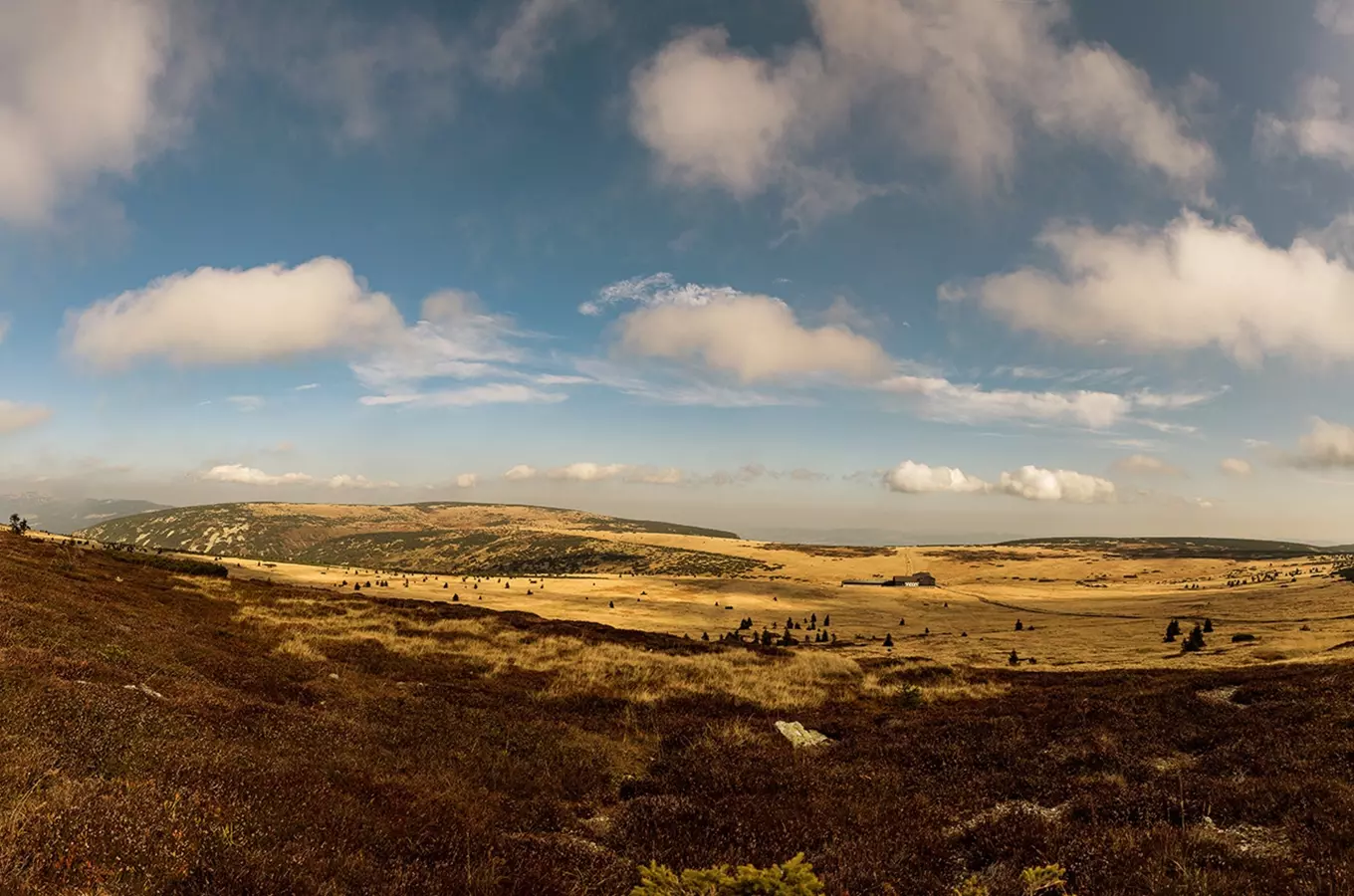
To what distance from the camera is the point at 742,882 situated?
561 cm

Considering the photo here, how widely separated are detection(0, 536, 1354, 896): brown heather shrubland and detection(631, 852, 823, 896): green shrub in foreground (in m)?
1.55

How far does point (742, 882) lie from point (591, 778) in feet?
27.9

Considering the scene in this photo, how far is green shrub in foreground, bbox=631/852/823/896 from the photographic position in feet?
17.5

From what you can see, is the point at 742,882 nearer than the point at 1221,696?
Yes

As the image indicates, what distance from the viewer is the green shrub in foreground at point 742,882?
5.32 metres

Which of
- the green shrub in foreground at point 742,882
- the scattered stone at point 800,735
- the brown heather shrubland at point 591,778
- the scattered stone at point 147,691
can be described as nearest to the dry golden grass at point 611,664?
the brown heather shrubland at point 591,778

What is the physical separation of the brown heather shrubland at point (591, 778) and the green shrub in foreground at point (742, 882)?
155cm

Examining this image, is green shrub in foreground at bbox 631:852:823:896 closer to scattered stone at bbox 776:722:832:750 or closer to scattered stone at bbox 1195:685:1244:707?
scattered stone at bbox 776:722:832:750

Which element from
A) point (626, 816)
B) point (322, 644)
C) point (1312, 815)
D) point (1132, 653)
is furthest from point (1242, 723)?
point (322, 644)

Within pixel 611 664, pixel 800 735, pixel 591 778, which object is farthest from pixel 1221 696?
pixel 611 664

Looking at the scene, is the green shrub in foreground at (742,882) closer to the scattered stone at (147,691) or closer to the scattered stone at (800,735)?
the scattered stone at (800,735)

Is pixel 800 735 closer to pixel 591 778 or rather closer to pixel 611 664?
pixel 591 778

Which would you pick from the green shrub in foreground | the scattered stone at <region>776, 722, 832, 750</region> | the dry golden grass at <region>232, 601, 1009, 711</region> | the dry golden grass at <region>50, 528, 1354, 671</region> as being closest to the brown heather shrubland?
the scattered stone at <region>776, 722, 832, 750</region>

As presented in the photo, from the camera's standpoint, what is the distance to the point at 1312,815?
27.0 feet
